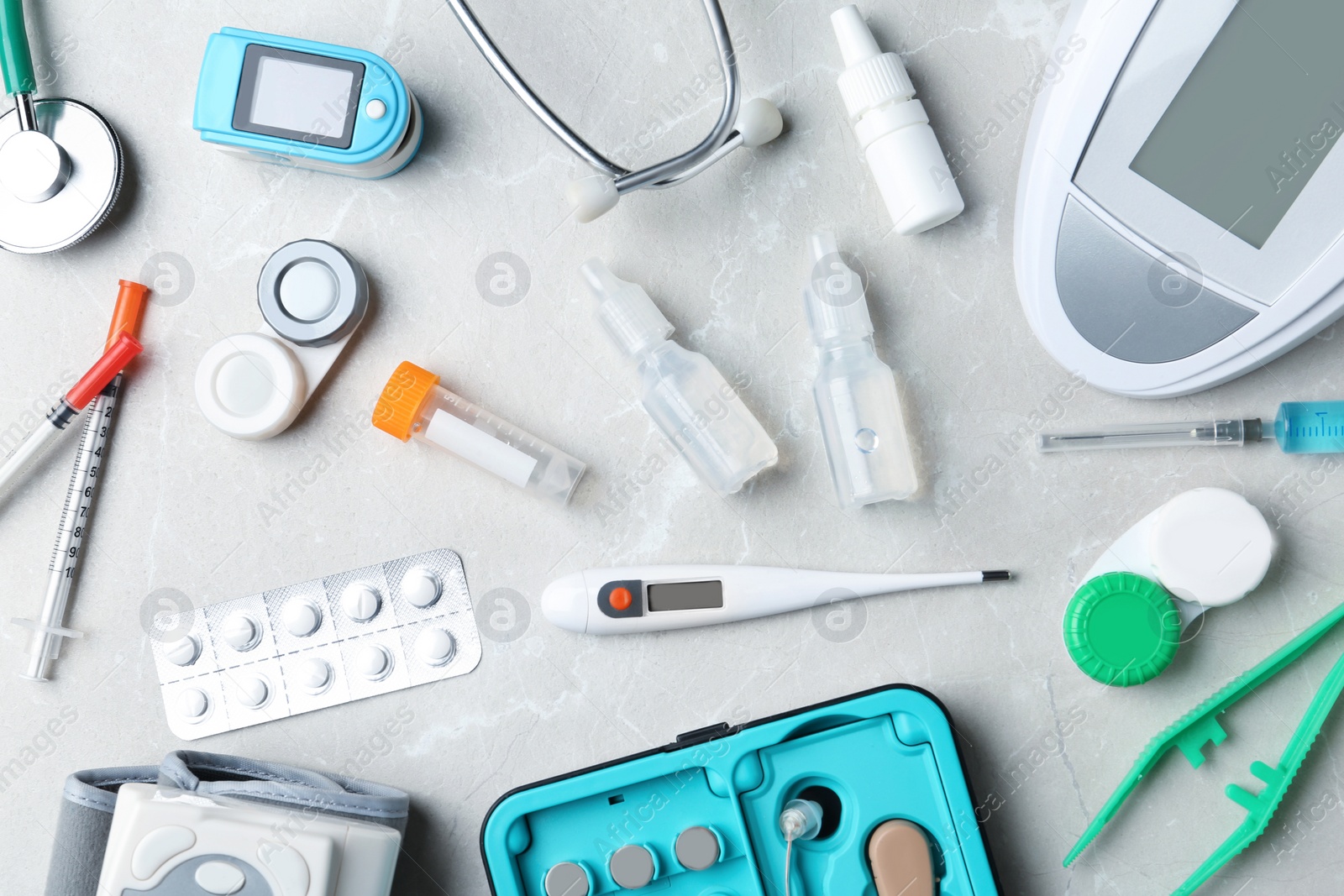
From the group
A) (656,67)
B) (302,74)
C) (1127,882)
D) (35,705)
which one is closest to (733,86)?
(656,67)

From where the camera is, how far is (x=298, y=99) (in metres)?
0.92

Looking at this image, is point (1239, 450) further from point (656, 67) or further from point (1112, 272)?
point (656, 67)

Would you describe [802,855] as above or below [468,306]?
below

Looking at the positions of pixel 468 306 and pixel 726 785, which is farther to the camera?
pixel 468 306

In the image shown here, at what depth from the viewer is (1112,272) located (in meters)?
0.84

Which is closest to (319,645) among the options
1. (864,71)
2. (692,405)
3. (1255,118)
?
(692,405)

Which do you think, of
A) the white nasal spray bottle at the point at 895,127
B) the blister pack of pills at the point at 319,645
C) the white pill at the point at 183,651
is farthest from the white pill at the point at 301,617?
the white nasal spray bottle at the point at 895,127

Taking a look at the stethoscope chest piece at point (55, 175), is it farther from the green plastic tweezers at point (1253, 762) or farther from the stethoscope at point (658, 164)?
the green plastic tweezers at point (1253, 762)

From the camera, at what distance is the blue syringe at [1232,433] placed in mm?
897

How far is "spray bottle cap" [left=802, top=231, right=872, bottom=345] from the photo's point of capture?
0.91 meters

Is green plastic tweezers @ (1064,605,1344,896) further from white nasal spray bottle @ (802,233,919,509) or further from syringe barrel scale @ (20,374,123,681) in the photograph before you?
syringe barrel scale @ (20,374,123,681)

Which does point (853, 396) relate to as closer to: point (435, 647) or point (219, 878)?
point (435, 647)

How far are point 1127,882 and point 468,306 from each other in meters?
0.94

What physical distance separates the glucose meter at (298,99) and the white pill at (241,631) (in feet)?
1.65
